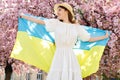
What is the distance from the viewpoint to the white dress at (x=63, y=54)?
8.91m

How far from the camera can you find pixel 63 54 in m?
8.97

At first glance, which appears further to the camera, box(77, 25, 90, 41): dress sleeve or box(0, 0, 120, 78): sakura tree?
box(0, 0, 120, 78): sakura tree

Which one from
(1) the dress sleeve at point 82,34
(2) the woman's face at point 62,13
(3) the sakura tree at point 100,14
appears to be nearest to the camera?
(2) the woman's face at point 62,13

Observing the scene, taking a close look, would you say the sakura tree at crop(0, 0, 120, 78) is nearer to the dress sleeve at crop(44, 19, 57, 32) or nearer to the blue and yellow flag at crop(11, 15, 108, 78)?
the blue and yellow flag at crop(11, 15, 108, 78)

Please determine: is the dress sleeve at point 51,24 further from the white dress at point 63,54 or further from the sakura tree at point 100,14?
the sakura tree at point 100,14

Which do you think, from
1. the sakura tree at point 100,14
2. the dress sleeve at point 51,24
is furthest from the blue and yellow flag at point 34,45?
the sakura tree at point 100,14

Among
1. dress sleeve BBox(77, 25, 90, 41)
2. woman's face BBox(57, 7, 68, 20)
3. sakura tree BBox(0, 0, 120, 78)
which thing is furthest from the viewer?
sakura tree BBox(0, 0, 120, 78)

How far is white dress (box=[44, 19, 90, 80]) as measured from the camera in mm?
8906

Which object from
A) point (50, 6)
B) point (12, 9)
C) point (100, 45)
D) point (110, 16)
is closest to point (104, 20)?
point (110, 16)

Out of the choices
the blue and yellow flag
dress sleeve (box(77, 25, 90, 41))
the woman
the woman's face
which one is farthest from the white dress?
the blue and yellow flag

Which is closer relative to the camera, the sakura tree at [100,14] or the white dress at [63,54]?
the white dress at [63,54]

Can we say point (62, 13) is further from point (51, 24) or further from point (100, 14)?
point (100, 14)

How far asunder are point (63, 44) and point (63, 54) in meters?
0.19

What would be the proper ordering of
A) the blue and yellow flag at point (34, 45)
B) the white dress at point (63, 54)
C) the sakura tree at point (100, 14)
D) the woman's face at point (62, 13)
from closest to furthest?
the white dress at point (63, 54) → the woman's face at point (62, 13) → the blue and yellow flag at point (34, 45) → the sakura tree at point (100, 14)
